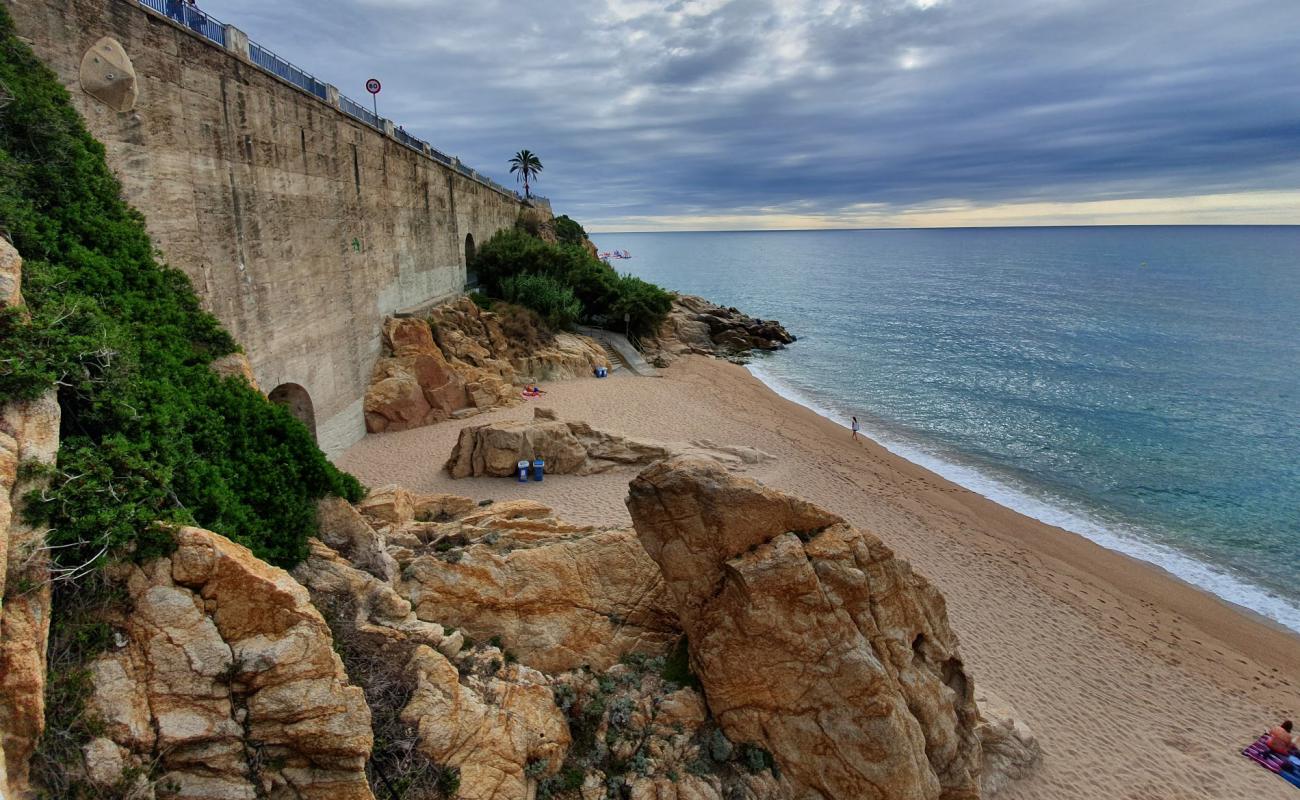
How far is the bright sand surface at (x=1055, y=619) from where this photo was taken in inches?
435

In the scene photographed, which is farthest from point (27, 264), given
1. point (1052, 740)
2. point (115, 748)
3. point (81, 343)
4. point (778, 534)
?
point (1052, 740)

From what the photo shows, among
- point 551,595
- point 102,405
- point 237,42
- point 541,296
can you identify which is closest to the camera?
point 102,405

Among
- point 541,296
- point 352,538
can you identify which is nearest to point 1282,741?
point 352,538

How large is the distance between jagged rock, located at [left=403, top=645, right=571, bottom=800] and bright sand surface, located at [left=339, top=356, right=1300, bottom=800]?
23.2 ft

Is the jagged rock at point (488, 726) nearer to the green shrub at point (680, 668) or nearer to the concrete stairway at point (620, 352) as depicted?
the green shrub at point (680, 668)

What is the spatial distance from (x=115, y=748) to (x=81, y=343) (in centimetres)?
389

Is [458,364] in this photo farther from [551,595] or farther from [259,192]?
[551,595]

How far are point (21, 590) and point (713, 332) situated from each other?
162 feet

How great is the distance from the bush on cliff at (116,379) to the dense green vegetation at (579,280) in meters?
25.7

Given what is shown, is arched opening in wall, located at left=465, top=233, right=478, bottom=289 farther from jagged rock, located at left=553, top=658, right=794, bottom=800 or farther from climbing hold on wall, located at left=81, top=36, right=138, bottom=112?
jagged rock, located at left=553, top=658, right=794, bottom=800

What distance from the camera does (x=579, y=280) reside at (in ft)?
129

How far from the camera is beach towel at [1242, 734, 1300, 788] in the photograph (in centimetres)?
1102

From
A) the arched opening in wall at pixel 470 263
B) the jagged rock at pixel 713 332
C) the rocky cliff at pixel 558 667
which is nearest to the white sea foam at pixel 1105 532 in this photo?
the rocky cliff at pixel 558 667

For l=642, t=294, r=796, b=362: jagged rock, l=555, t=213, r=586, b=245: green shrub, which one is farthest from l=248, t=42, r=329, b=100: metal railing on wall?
l=555, t=213, r=586, b=245: green shrub
